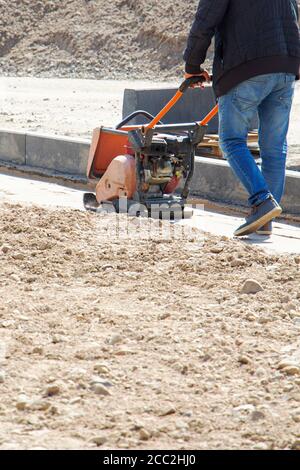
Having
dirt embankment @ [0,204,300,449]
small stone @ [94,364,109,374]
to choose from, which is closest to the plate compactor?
dirt embankment @ [0,204,300,449]

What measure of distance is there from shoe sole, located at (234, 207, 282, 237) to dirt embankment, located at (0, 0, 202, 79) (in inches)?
587

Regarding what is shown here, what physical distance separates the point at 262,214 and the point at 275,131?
0.66 m

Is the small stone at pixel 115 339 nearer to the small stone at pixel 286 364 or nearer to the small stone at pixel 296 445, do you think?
the small stone at pixel 286 364

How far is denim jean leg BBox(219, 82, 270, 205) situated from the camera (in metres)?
7.05

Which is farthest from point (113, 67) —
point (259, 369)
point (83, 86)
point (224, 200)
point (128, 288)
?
point (259, 369)

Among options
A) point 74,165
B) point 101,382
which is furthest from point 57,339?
point 74,165

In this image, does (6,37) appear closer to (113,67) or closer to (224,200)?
(113,67)

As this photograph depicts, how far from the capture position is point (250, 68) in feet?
22.7

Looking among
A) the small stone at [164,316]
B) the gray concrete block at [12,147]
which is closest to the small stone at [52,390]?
the small stone at [164,316]

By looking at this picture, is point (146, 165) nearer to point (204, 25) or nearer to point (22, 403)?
point (204, 25)

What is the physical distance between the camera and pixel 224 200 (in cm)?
871

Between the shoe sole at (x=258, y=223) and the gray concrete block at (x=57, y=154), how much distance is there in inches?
118

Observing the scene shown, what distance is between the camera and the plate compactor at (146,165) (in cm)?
763

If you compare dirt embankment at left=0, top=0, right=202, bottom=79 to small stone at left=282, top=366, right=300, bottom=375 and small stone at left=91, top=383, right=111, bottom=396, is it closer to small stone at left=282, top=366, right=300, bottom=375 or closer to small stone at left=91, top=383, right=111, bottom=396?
small stone at left=282, top=366, right=300, bottom=375
